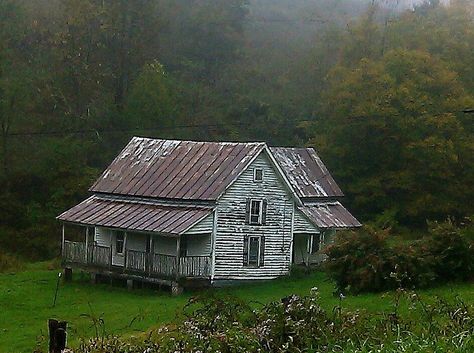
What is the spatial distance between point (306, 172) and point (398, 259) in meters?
20.2

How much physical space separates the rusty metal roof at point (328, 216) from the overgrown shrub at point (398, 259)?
13.8 metres

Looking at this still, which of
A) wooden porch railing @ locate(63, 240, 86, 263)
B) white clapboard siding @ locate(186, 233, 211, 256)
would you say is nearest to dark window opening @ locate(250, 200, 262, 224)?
white clapboard siding @ locate(186, 233, 211, 256)

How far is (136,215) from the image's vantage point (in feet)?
117

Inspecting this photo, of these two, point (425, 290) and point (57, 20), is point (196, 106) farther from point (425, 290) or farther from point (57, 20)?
point (425, 290)

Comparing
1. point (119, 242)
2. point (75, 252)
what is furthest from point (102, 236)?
point (75, 252)

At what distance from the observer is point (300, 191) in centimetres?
4084

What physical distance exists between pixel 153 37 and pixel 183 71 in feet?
23.4

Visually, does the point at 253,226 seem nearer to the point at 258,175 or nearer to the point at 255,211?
the point at 255,211

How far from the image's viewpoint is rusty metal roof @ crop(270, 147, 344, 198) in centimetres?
4197

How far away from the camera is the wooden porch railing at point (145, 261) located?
33969 mm

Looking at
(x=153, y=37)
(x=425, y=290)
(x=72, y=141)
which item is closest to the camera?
(x=425, y=290)

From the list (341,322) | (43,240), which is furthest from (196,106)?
(341,322)

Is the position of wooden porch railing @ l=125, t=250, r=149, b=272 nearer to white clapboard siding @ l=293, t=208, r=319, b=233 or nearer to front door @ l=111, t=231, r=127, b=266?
front door @ l=111, t=231, r=127, b=266

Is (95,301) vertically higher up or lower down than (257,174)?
lower down
